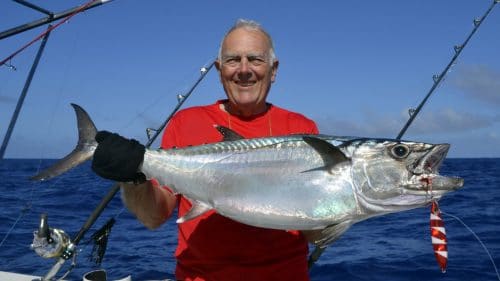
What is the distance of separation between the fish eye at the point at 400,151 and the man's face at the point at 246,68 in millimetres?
975

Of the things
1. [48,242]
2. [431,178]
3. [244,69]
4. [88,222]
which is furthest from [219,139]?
[88,222]

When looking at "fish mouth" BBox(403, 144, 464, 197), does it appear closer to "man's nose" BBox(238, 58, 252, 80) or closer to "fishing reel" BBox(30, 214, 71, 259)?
"man's nose" BBox(238, 58, 252, 80)

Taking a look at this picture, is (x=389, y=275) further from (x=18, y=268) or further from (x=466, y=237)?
(x=18, y=268)

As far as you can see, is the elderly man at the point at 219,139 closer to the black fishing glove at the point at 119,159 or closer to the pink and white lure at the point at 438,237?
the black fishing glove at the point at 119,159

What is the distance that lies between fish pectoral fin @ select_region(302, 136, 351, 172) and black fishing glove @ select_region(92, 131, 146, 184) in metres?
0.94

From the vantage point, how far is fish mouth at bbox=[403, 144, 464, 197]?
247 cm

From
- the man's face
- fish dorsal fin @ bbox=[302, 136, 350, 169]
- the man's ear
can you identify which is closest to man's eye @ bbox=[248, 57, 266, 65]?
the man's face

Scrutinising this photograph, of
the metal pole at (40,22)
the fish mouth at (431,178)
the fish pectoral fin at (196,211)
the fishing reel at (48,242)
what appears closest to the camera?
the fish mouth at (431,178)

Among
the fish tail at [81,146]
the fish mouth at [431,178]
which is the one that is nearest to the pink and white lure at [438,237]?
the fish mouth at [431,178]

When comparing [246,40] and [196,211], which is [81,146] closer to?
[196,211]

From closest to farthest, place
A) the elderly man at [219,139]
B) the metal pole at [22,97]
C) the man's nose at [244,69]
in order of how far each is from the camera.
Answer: the elderly man at [219,139]
the man's nose at [244,69]
the metal pole at [22,97]

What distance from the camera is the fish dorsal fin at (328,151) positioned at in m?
2.58

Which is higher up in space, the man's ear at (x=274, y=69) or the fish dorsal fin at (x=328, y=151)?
the man's ear at (x=274, y=69)

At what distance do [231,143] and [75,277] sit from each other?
17.1 feet
